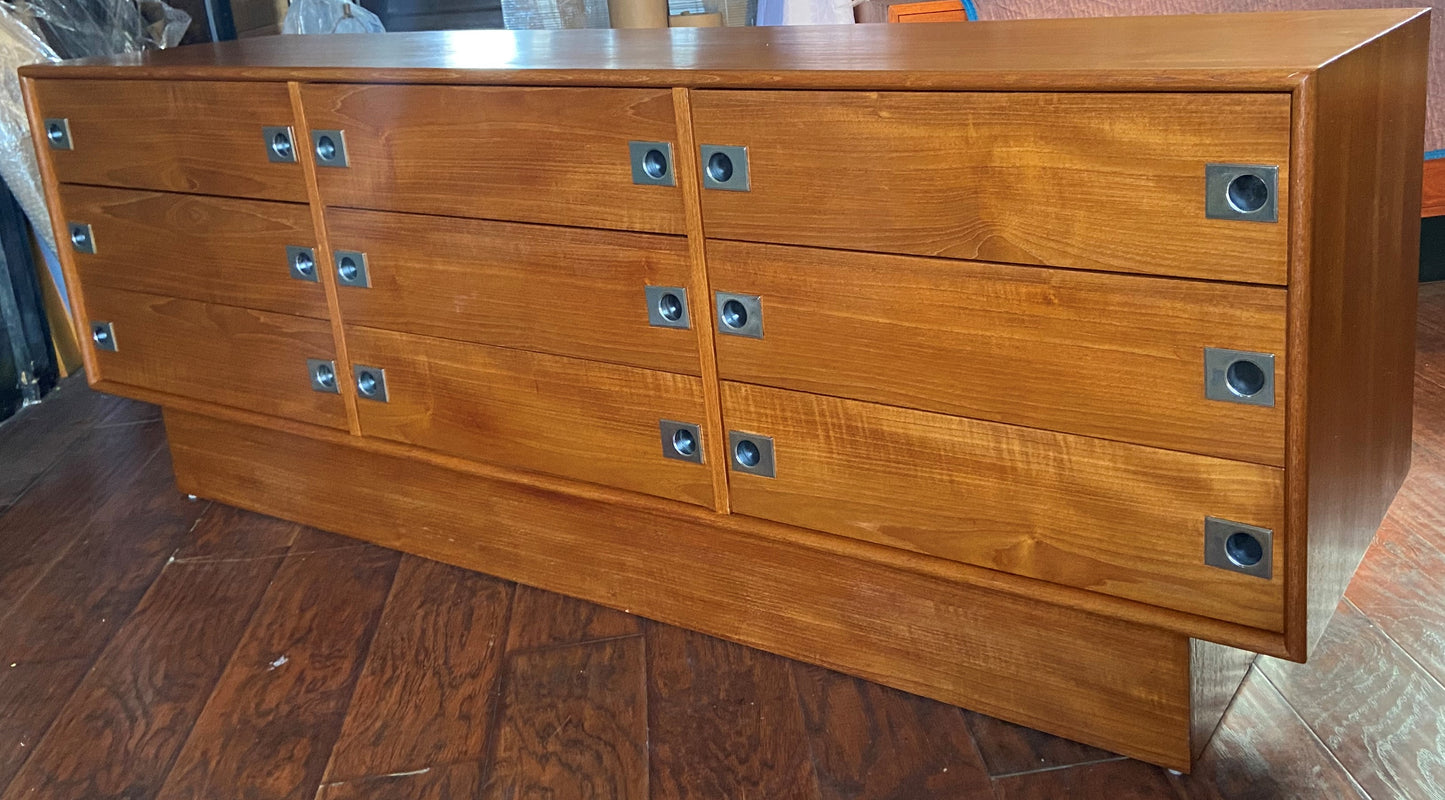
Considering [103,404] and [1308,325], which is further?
[103,404]

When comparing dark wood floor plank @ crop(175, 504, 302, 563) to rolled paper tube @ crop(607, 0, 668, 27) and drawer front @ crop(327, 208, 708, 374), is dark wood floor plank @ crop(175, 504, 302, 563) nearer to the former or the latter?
drawer front @ crop(327, 208, 708, 374)

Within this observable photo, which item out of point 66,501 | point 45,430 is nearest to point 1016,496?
point 66,501

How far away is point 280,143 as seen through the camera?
151 cm

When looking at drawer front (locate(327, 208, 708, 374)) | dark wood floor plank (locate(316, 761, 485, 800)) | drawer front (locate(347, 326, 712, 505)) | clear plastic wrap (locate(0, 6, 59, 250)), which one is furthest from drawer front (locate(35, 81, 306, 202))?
dark wood floor plank (locate(316, 761, 485, 800))

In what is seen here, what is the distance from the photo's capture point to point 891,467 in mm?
1192

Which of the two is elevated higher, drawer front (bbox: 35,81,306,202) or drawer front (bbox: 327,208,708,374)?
drawer front (bbox: 35,81,306,202)

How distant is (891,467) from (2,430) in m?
1.73

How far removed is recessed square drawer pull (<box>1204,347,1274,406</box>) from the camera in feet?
3.14

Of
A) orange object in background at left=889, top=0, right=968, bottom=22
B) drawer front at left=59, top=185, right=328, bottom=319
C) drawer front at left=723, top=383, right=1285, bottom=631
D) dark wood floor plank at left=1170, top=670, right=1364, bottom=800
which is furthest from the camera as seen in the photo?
orange object in background at left=889, top=0, right=968, bottom=22

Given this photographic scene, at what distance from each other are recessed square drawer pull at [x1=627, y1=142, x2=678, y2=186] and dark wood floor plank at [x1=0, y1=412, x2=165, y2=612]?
1.02 metres

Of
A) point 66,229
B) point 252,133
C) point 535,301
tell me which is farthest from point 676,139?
point 66,229

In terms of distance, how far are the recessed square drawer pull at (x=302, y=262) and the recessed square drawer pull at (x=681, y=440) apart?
504 mm

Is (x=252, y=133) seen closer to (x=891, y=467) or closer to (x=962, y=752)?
(x=891, y=467)

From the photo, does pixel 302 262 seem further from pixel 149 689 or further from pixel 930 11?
pixel 930 11
